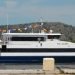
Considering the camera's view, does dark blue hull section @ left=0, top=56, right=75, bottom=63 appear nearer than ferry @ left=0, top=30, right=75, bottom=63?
No

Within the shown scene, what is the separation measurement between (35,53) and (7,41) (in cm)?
308

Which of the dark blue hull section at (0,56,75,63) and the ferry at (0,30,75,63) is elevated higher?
the ferry at (0,30,75,63)

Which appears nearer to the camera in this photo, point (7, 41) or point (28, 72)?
point (28, 72)

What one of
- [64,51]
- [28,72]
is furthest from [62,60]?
[28,72]

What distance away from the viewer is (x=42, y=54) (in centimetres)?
3534

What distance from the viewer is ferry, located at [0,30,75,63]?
34.9 metres

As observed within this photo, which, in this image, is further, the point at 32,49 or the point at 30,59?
the point at 30,59

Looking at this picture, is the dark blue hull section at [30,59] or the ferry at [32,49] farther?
the dark blue hull section at [30,59]

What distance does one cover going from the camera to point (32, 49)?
3506 centimetres

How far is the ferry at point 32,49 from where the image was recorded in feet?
115

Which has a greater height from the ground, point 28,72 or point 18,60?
point 28,72

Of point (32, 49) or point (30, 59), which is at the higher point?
point (32, 49)

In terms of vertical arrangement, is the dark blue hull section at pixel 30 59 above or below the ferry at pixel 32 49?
below

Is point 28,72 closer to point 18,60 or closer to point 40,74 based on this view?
point 40,74
